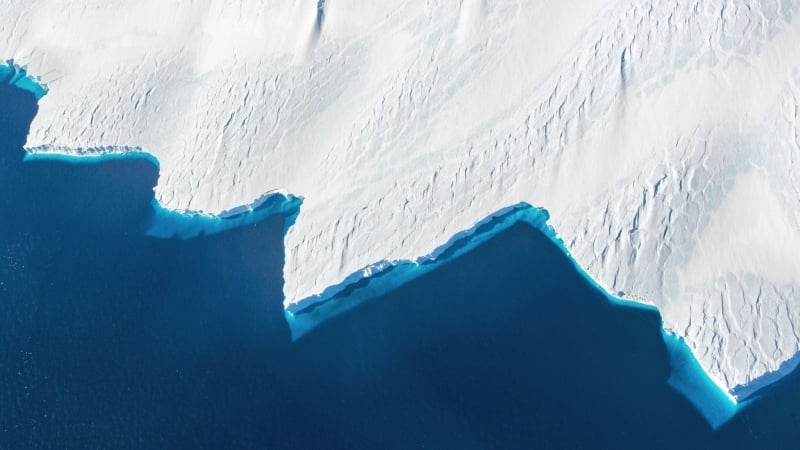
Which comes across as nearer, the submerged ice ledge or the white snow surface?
Result: the white snow surface

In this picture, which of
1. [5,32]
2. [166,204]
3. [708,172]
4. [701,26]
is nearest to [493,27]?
[701,26]

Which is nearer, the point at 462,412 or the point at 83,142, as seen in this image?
the point at 462,412

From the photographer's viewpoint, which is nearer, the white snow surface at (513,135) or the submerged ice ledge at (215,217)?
the white snow surface at (513,135)

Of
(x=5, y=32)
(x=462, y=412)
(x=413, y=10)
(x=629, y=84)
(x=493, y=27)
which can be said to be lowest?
Result: (x=462, y=412)

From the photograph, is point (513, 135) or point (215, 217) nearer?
point (513, 135)

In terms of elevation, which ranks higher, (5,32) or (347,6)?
(5,32)

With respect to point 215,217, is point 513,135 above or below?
below

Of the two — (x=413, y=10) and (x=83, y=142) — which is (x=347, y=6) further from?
(x=83, y=142)

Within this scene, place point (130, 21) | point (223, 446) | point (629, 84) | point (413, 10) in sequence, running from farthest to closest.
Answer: point (130, 21), point (413, 10), point (629, 84), point (223, 446)
